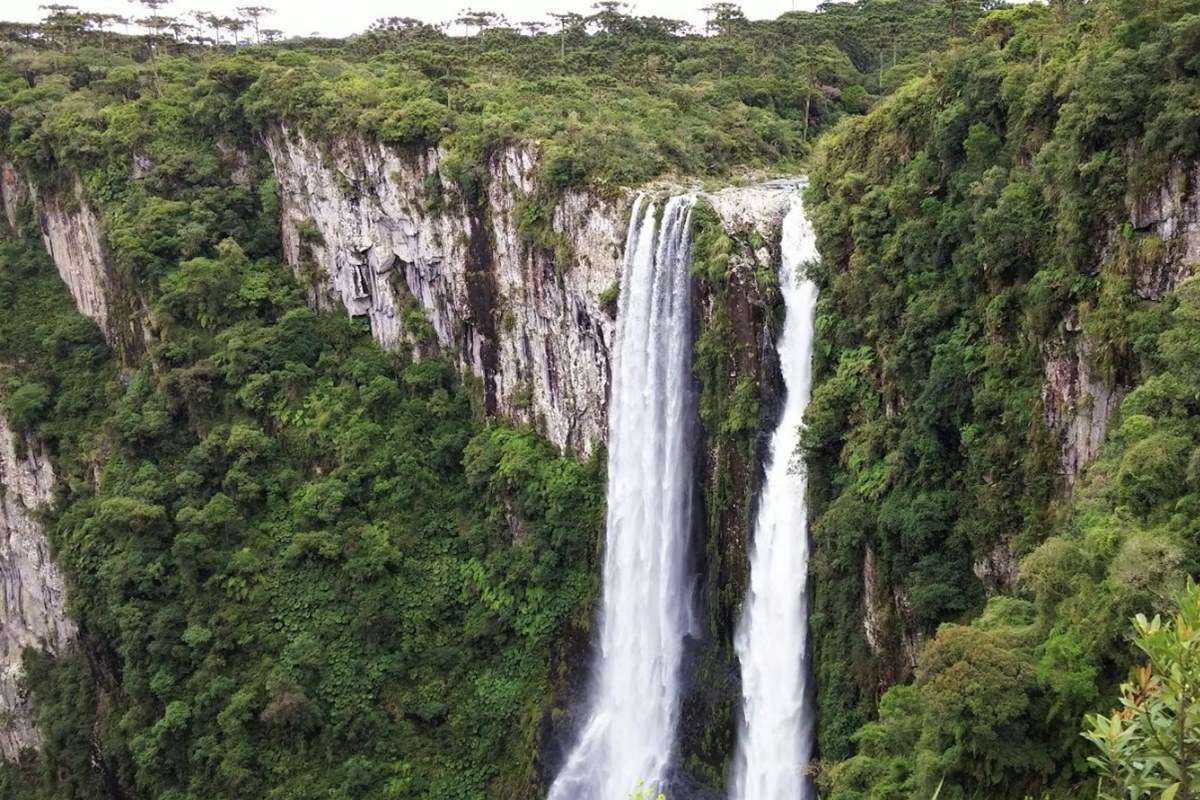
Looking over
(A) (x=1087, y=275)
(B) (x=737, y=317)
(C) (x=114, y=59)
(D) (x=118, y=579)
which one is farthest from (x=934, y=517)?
(C) (x=114, y=59)

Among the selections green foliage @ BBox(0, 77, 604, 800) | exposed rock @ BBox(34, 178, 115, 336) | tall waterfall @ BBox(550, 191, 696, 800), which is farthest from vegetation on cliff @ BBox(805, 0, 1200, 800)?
exposed rock @ BBox(34, 178, 115, 336)

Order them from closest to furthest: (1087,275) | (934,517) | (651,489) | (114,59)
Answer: (1087,275)
(934,517)
(651,489)
(114,59)

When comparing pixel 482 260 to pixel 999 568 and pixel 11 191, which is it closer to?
pixel 999 568

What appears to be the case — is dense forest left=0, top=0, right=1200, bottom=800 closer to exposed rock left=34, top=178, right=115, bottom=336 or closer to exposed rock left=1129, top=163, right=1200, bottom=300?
exposed rock left=1129, top=163, right=1200, bottom=300

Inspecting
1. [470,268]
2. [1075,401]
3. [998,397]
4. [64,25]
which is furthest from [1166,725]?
[64,25]

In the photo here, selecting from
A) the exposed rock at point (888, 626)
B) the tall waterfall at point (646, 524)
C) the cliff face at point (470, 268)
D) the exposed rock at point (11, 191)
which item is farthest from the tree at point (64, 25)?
the exposed rock at point (888, 626)

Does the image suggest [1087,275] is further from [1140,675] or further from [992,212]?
[1140,675]

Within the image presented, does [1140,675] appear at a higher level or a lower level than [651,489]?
higher
